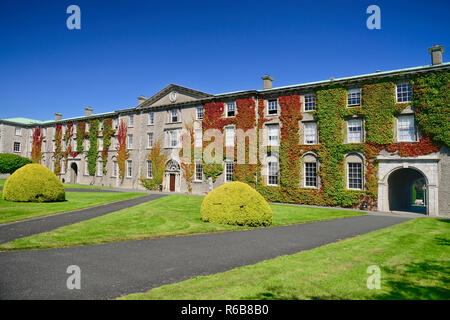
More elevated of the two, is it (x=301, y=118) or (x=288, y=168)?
(x=301, y=118)

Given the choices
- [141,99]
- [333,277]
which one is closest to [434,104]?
[333,277]

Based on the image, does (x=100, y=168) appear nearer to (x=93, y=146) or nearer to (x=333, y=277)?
(x=93, y=146)

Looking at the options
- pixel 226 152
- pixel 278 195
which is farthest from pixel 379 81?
pixel 226 152

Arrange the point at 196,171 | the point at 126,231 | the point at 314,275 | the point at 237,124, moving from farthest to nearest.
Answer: the point at 196,171 < the point at 237,124 < the point at 126,231 < the point at 314,275

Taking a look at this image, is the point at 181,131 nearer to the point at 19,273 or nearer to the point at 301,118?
the point at 301,118

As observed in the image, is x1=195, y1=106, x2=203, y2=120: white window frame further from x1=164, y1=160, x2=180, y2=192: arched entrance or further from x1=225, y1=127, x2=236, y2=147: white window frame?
x1=164, y1=160, x2=180, y2=192: arched entrance

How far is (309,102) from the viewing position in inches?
1108

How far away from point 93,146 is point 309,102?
35459 mm

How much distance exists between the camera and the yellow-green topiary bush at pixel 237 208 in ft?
48.0

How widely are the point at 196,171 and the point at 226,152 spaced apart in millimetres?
5266

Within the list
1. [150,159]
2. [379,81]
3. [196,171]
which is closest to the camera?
[379,81]

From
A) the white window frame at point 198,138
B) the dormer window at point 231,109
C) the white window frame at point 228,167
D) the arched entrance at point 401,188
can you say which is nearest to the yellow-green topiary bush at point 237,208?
the arched entrance at point 401,188

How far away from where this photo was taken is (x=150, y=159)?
39.3m

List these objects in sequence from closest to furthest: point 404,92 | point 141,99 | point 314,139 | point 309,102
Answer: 1. point 404,92
2. point 314,139
3. point 309,102
4. point 141,99
